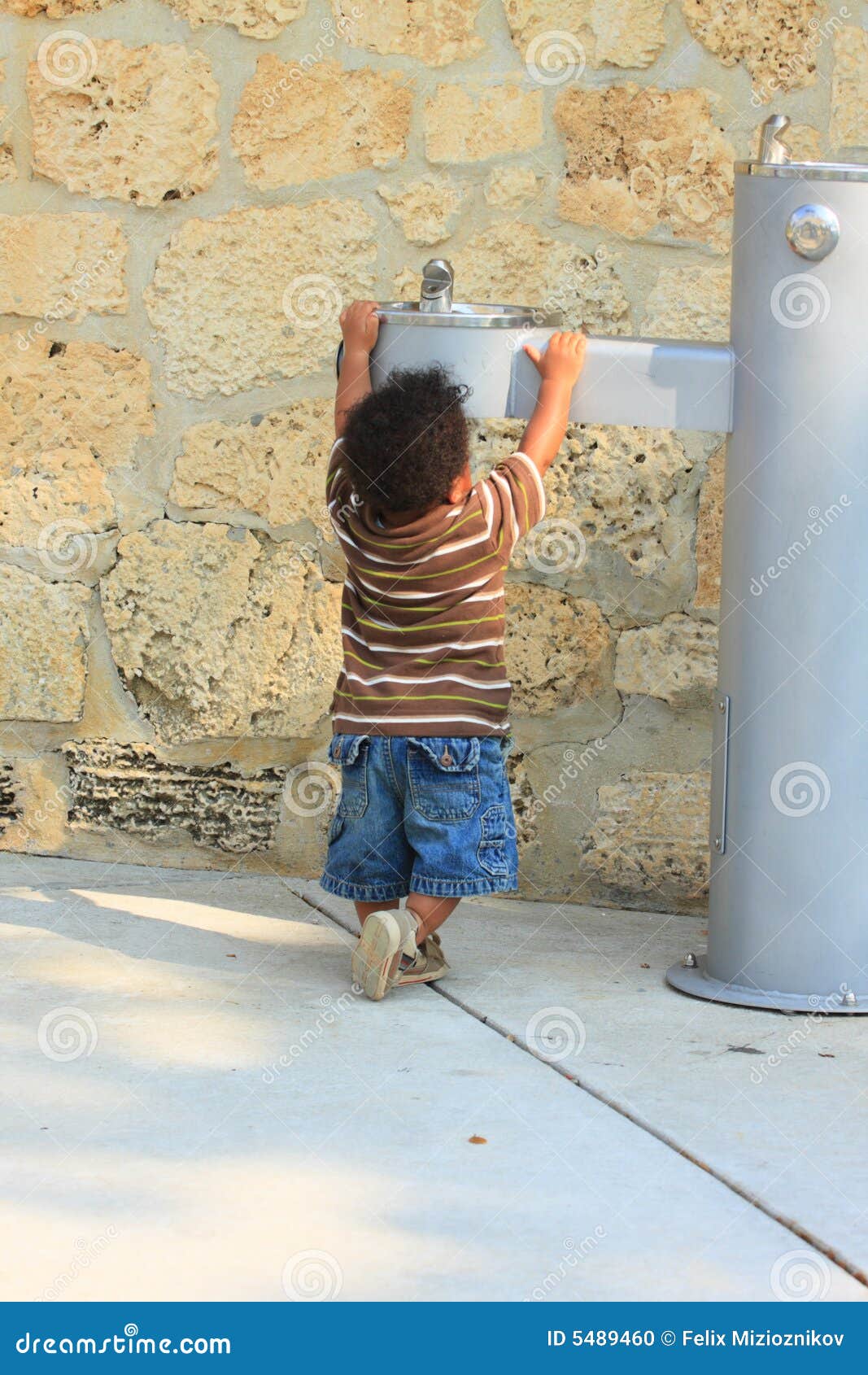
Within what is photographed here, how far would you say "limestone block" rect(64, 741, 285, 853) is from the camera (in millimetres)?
3525

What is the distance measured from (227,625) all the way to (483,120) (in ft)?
3.81

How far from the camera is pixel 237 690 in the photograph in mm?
3477

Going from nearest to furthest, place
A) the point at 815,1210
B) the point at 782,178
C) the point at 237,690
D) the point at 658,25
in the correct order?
the point at 815,1210 < the point at 782,178 < the point at 658,25 < the point at 237,690

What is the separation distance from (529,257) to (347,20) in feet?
2.00

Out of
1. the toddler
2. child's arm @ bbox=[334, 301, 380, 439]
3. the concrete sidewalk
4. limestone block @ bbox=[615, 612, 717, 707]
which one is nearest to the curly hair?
the toddler

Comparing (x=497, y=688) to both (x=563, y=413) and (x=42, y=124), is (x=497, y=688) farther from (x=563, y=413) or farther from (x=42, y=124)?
(x=42, y=124)

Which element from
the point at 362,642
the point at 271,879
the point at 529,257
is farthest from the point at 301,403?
the point at 271,879

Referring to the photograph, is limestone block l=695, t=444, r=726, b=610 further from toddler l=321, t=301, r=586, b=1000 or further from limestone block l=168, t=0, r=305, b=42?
limestone block l=168, t=0, r=305, b=42

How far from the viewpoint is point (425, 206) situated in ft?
10.9

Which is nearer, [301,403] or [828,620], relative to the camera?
[828,620]

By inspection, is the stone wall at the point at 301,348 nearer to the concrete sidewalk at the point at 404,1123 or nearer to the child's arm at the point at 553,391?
the concrete sidewalk at the point at 404,1123

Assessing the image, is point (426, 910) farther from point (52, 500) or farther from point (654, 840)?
point (52, 500)

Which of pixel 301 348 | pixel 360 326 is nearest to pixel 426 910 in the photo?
pixel 360 326

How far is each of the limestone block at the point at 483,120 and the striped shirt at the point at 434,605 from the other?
33.6 inches
